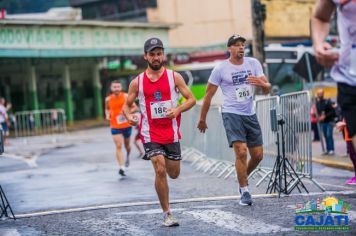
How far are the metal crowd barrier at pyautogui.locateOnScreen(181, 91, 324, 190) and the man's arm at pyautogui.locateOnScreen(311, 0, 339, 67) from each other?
5.34 metres

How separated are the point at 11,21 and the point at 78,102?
428 inches

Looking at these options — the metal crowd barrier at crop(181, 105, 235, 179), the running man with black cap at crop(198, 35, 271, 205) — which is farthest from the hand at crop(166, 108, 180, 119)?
the metal crowd barrier at crop(181, 105, 235, 179)

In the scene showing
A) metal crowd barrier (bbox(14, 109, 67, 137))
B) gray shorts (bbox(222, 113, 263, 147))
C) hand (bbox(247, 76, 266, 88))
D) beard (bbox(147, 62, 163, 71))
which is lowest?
metal crowd barrier (bbox(14, 109, 67, 137))

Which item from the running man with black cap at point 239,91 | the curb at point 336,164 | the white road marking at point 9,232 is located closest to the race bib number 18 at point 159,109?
the running man with black cap at point 239,91

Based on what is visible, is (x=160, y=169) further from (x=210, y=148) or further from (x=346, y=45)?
(x=210, y=148)

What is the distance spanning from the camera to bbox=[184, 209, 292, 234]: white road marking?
23.8 ft

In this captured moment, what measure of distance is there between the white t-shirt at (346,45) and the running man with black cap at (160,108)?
3292 millimetres

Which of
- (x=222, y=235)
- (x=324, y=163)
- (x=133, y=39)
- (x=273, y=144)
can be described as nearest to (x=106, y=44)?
(x=133, y=39)

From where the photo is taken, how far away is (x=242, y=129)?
31.3 feet

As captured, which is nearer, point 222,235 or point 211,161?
point 222,235

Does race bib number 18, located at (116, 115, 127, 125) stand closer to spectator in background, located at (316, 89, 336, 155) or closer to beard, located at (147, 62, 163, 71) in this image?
spectator in background, located at (316, 89, 336, 155)

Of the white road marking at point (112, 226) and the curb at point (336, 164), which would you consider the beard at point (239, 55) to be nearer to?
the white road marking at point (112, 226)

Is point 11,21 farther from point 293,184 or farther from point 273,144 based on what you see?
point 293,184

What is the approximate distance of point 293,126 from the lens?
10.9 meters
